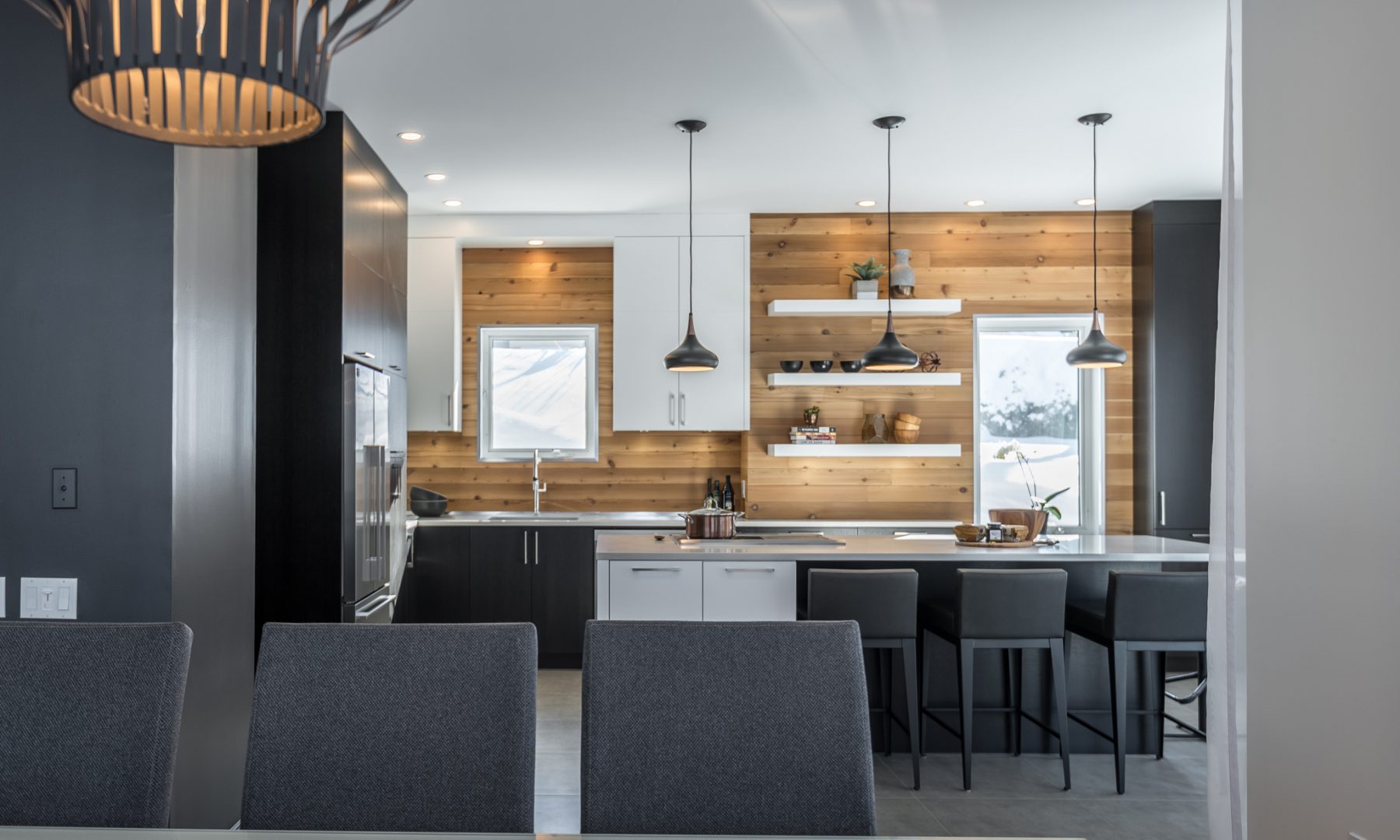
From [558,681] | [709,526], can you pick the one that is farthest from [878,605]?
[558,681]

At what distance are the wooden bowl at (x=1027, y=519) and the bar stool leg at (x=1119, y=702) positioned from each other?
71 centimetres

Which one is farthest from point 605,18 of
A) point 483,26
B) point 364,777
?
point 364,777

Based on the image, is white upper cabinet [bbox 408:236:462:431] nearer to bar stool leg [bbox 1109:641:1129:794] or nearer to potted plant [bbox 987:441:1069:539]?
potted plant [bbox 987:441:1069:539]

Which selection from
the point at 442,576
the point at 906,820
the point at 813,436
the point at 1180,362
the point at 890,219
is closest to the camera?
the point at 906,820

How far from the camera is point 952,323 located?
585 centimetres

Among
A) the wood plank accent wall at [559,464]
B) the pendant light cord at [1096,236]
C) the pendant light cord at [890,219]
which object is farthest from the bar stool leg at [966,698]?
the wood plank accent wall at [559,464]

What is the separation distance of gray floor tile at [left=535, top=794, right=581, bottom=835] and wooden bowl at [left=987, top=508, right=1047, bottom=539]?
218cm

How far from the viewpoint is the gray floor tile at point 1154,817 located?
3.08 m

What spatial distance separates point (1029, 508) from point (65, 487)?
4.73 meters

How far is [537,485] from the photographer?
5.87 metres

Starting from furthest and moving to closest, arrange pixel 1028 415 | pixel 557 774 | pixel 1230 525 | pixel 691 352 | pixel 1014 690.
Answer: pixel 1028 415 → pixel 691 352 → pixel 1014 690 → pixel 557 774 → pixel 1230 525

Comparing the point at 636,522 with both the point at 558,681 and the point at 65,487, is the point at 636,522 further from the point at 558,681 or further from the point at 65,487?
the point at 65,487

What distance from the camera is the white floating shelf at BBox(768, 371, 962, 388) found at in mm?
5641

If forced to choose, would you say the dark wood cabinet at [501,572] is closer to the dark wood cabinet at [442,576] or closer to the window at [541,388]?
the dark wood cabinet at [442,576]
